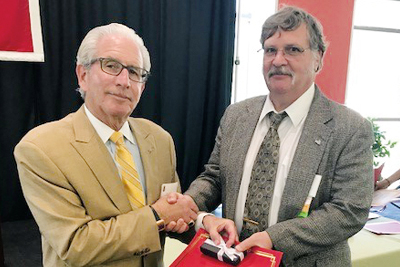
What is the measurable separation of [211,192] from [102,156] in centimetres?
64

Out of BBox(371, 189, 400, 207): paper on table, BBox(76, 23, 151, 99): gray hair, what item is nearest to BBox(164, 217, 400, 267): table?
BBox(371, 189, 400, 207): paper on table

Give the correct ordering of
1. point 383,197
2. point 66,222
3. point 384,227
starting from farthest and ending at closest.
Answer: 1. point 383,197
2. point 384,227
3. point 66,222

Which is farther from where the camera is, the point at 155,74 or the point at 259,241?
the point at 155,74

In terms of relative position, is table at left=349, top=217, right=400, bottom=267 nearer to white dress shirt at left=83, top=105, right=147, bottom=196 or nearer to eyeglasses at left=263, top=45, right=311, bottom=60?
eyeglasses at left=263, top=45, right=311, bottom=60

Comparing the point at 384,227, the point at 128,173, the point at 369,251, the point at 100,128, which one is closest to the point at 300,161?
the point at 128,173

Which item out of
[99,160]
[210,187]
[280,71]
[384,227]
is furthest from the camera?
[384,227]

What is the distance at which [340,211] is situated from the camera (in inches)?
50.5

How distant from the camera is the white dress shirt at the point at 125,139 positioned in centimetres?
131

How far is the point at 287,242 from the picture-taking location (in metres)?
1.27

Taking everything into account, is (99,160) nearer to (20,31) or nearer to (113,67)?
(113,67)

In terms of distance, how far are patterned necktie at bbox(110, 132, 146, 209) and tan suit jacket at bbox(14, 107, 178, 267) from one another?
54mm

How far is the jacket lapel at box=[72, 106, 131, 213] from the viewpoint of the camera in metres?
1.21

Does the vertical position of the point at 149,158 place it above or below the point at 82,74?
below

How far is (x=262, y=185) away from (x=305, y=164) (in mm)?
209
